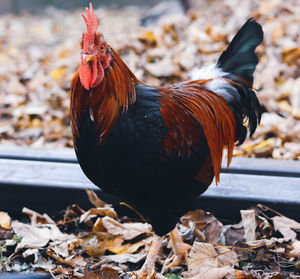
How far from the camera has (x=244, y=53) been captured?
7.02 ft

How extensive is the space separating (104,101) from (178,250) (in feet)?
3.05

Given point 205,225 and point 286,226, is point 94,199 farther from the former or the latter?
point 286,226

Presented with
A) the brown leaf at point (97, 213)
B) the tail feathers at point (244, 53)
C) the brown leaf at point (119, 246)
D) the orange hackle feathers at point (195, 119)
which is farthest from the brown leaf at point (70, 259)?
the tail feathers at point (244, 53)

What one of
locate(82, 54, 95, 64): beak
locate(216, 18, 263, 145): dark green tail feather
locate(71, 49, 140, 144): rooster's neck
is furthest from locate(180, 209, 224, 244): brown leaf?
locate(82, 54, 95, 64): beak

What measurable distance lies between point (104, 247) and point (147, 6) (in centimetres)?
845

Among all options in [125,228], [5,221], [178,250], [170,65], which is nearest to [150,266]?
[178,250]

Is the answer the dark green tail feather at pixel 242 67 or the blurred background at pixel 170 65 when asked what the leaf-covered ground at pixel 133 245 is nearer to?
the dark green tail feather at pixel 242 67

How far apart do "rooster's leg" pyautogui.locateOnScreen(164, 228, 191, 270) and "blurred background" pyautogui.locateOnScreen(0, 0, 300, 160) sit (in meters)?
1.10

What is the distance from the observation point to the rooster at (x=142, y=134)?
1.65 m

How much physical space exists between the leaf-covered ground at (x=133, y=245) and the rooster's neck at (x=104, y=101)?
2.19ft

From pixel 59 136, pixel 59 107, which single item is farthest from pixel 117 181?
pixel 59 107

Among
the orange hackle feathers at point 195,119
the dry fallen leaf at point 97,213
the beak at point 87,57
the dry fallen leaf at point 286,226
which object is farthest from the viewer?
the dry fallen leaf at point 97,213

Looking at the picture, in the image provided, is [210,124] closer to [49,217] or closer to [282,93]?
[49,217]

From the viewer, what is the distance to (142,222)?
97.3 inches
